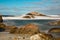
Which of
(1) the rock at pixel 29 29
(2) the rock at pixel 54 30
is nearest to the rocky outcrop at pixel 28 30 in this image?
(1) the rock at pixel 29 29

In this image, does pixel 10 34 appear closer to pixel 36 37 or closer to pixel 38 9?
pixel 36 37

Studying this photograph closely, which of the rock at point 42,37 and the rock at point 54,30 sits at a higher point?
the rock at point 54,30

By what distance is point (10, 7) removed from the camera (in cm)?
300

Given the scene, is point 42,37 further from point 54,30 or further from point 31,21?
point 31,21

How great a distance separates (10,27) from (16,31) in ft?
0.48

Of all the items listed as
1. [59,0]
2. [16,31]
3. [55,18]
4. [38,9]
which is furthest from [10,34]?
[59,0]

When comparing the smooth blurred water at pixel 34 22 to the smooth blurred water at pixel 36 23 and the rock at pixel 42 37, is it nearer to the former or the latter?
the smooth blurred water at pixel 36 23

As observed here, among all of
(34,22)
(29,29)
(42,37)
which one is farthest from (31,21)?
(42,37)

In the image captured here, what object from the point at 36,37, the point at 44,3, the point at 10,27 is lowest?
the point at 36,37

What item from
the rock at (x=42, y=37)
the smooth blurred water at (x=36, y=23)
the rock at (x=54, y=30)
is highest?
the smooth blurred water at (x=36, y=23)

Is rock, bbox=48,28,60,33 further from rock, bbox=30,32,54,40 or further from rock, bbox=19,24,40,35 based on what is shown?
rock, bbox=19,24,40,35

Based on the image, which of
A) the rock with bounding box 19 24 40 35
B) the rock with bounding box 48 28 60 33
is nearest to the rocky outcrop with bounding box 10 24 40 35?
the rock with bounding box 19 24 40 35

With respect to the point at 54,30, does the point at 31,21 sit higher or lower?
higher

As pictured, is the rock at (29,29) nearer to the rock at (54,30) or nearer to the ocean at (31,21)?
the ocean at (31,21)
